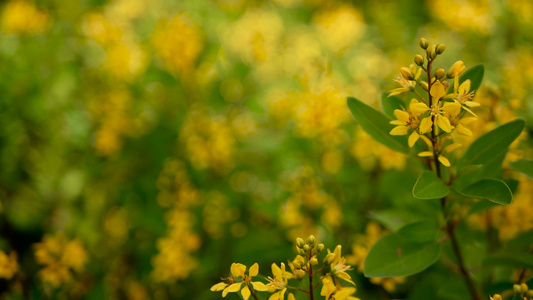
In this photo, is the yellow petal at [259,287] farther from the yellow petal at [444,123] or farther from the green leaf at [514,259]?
the green leaf at [514,259]

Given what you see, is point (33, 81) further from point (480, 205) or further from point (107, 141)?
point (480, 205)

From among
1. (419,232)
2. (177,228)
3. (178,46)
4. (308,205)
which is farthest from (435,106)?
(178,46)

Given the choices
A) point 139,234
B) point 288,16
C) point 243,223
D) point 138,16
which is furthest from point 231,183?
point 288,16

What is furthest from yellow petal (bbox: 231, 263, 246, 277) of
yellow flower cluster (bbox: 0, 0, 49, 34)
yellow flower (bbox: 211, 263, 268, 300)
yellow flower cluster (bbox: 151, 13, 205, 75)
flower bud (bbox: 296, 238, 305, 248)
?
yellow flower cluster (bbox: 0, 0, 49, 34)

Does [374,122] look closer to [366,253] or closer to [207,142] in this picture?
[366,253]

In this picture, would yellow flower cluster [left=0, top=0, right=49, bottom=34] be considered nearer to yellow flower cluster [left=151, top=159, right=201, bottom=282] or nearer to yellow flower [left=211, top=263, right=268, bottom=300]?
yellow flower cluster [left=151, top=159, right=201, bottom=282]

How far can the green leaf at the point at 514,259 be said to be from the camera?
0.94m

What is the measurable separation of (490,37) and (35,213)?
8.69ft

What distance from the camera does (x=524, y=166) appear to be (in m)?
0.94

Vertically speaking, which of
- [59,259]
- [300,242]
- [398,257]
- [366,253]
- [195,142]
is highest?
[300,242]

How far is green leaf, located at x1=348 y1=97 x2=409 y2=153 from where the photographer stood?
0.94 meters

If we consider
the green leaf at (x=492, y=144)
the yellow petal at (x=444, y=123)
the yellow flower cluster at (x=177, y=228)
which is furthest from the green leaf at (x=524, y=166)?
the yellow flower cluster at (x=177, y=228)

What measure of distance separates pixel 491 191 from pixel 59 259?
57.2 inches

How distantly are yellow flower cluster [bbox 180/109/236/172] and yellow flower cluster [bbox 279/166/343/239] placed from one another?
48cm
